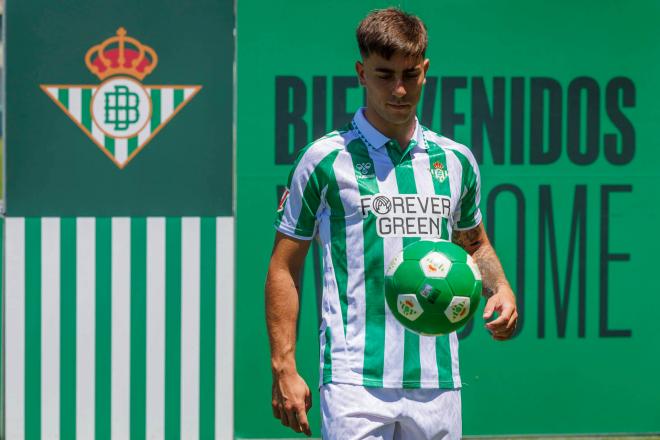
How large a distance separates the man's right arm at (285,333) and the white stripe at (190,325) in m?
1.76

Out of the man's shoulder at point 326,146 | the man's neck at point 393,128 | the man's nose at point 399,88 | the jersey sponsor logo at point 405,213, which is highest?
the man's nose at point 399,88

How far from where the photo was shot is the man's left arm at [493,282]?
2.85 metres

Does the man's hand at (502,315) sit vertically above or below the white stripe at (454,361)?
above

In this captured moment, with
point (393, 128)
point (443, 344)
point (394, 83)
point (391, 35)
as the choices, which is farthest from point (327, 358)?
point (391, 35)

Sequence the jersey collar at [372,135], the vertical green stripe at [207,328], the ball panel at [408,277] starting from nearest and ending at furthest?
1. the ball panel at [408,277]
2. the jersey collar at [372,135]
3. the vertical green stripe at [207,328]

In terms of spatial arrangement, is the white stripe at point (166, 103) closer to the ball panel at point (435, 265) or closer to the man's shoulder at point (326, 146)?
the man's shoulder at point (326, 146)

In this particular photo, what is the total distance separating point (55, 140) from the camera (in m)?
4.56

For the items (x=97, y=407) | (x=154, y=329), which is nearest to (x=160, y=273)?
(x=154, y=329)

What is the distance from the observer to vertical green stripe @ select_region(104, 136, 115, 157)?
4.57 meters

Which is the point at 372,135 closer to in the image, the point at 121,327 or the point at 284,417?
the point at 284,417

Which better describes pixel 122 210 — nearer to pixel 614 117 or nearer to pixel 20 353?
pixel 20 353

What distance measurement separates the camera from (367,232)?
9.30ft

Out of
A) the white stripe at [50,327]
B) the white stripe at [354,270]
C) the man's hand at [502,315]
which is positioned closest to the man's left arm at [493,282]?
the man's hand at [502,315]

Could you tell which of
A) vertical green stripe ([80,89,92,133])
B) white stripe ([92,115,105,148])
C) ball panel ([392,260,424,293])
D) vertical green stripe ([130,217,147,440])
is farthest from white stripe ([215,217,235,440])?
ball panel ([392,260,424,293])
